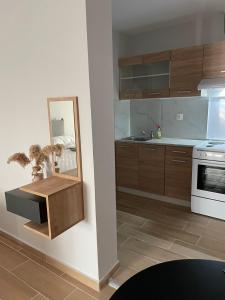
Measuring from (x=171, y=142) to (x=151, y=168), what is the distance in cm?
50

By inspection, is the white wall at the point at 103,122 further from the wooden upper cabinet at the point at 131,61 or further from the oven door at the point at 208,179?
the wooden upper cabinet at the point at 131,61

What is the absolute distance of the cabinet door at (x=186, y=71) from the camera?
3.08 meters

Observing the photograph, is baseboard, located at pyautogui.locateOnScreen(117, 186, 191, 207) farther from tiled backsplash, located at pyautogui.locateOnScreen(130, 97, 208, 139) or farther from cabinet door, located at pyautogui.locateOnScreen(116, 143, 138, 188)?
tiled backsplash, located at pyautogui.locateOnScreen(130, 97, 208, 139)

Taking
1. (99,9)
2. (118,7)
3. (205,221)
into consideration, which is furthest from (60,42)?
(205,221)

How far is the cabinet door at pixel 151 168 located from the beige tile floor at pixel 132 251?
0.38m

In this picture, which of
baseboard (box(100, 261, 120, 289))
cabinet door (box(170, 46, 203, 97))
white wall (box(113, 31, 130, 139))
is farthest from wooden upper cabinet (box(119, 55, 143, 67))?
baseboard (box(100, 261, 120, 289))

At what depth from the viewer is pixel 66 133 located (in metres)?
1.77

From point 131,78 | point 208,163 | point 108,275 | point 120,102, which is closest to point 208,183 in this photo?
point 208,163

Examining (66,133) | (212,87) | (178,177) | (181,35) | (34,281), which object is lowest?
(34,281)

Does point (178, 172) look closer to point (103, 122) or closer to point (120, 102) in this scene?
point (120, 102)

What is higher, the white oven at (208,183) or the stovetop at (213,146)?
the stovetop at (213,146)

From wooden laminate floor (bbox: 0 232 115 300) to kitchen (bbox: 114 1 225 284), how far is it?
1.17ft

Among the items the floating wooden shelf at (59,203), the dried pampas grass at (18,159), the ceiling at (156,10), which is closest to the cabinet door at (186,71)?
the ceiling at (156,10)

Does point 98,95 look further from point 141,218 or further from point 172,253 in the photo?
point 141,218
